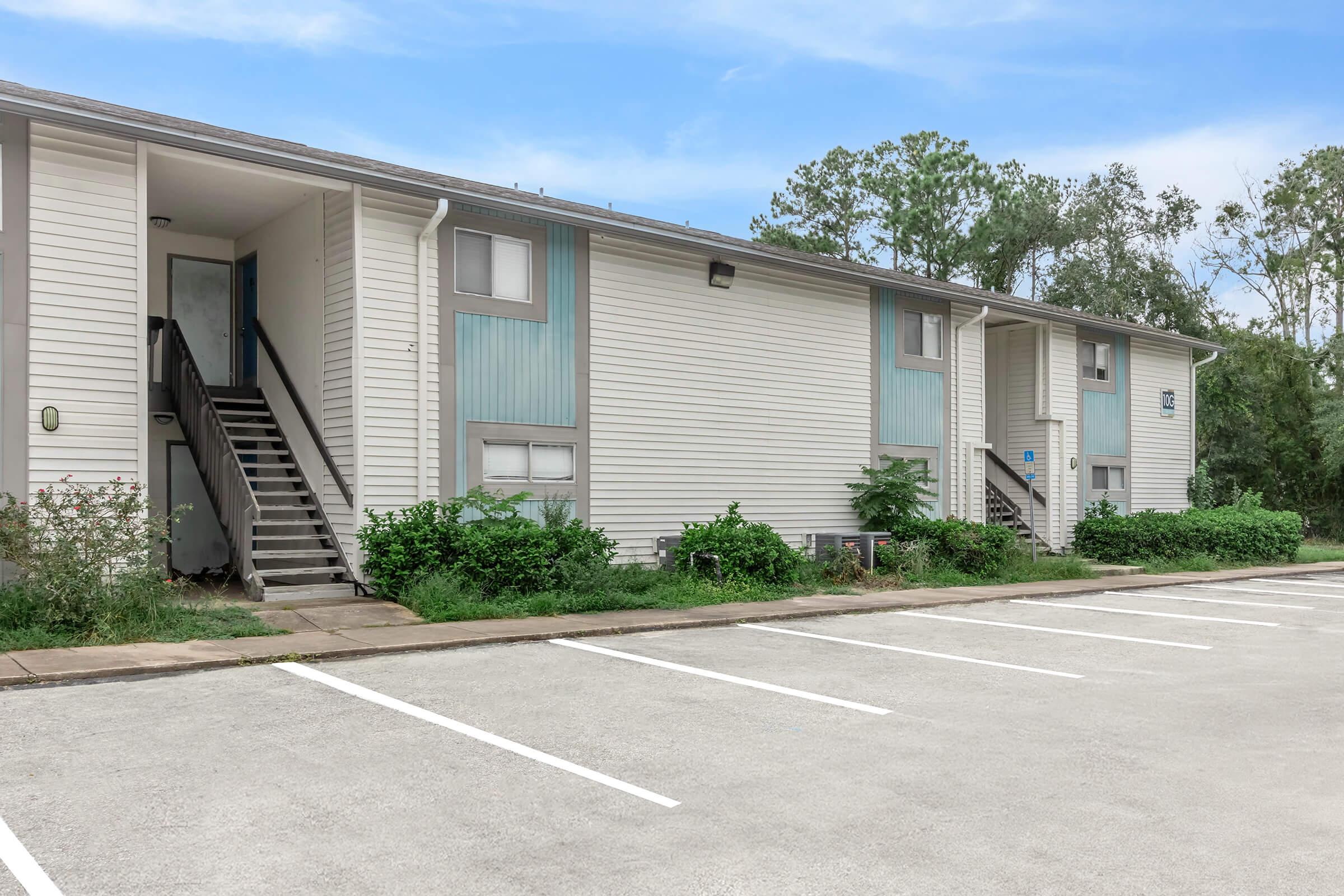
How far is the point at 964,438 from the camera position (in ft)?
68.8

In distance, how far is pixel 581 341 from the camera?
51.0 ft

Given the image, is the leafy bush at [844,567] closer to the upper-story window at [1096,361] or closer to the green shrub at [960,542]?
the green shrub at [960,542]

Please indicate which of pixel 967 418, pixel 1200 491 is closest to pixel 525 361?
pixel 967 418

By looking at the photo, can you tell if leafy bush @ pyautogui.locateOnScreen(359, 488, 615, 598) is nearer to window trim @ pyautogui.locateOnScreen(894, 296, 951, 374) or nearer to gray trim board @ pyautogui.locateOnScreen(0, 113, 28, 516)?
gray trim board @ pyautogui.locateOnScreen(0, 113, 28, 516)

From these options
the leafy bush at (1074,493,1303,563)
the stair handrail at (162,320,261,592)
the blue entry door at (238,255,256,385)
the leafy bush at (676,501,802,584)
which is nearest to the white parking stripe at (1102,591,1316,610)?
the leafy bush at (1074,493,1303,563)

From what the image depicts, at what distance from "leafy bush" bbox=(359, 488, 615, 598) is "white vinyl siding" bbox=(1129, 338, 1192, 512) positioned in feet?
54.7

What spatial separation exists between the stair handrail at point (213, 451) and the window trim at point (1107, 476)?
1768cm

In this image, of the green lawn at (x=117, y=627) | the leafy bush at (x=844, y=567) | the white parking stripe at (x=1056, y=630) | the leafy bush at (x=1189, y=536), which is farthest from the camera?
the leafy bush at (x=1189, y=536)

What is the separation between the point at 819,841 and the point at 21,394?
32.9 feet

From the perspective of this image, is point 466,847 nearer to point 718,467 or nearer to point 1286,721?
point 1286,721

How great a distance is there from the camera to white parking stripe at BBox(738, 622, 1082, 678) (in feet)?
31.5

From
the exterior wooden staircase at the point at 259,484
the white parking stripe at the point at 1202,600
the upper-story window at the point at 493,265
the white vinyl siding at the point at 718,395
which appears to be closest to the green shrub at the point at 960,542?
the white vinyl siding at the point at 718,395

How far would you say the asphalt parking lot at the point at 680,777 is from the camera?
445cm

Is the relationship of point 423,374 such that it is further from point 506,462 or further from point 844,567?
point 844,567
